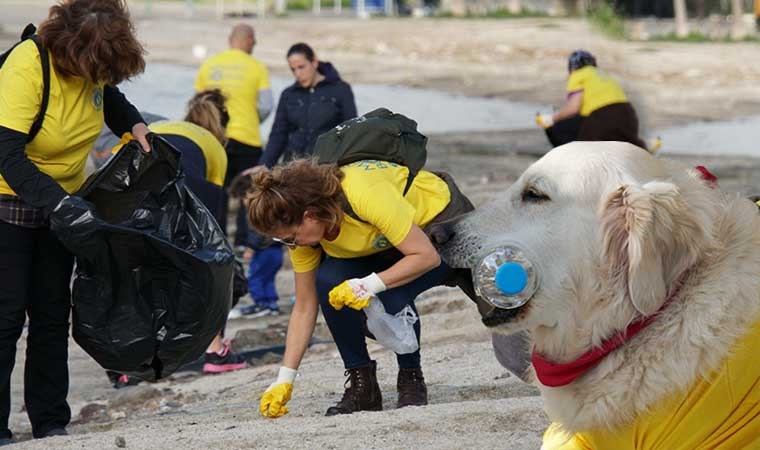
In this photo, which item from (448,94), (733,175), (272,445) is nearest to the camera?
(272,445)

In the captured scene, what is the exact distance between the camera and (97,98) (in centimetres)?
559

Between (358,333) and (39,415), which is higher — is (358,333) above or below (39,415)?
above

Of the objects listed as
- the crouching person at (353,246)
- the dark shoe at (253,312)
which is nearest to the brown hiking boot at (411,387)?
the crouching person at (353,246)

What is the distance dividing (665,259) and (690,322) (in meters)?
0.25

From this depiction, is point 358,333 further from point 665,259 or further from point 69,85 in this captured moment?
point 665,259

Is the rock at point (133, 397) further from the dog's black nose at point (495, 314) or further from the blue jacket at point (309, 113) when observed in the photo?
the dog's black nose at point (495, 314)

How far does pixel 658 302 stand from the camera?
361cm

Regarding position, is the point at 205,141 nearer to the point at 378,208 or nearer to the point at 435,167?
the point at 378,208

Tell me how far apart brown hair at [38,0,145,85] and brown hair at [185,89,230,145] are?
2609mm

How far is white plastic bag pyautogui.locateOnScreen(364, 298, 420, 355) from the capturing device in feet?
17.9

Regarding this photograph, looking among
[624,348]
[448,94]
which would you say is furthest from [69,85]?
[448,94]

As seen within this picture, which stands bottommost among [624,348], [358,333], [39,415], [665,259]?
[39,415]

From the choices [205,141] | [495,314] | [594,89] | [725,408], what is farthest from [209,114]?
[725,408]

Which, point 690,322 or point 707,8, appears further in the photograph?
point 707,8
